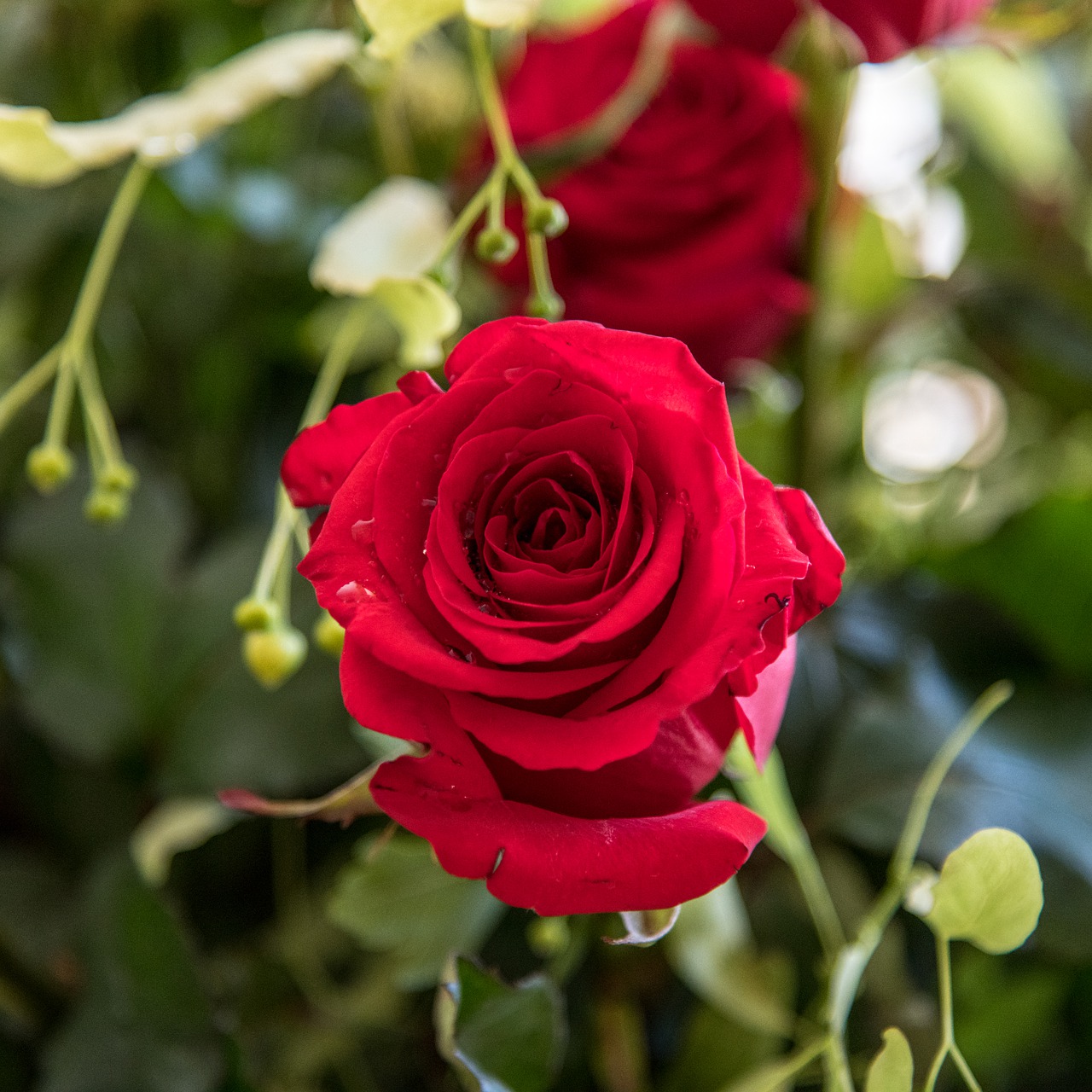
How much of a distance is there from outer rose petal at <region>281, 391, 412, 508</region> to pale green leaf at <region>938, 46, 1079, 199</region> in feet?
1.33

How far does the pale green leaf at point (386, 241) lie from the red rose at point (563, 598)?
0.24 feet

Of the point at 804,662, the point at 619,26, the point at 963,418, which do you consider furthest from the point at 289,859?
the point at 963,418

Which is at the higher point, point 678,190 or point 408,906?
point 678,190

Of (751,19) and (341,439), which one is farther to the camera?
(751,19)

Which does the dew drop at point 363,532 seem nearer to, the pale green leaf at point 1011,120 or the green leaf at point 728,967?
the green leaf at point 728,967

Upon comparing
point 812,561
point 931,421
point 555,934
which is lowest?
point 931,421

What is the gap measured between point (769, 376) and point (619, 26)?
140mm

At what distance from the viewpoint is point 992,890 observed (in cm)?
19

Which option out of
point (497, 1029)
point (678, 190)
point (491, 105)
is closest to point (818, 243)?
point (678, 190)

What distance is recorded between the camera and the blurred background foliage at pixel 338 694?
0.29 m

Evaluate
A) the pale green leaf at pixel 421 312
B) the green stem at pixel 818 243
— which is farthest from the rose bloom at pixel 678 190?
the pale green leaf at pixel 421 312

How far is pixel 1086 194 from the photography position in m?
0.53

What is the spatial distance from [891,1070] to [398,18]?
0.69 feet

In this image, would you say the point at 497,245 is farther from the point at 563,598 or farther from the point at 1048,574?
the point at 1048,574
